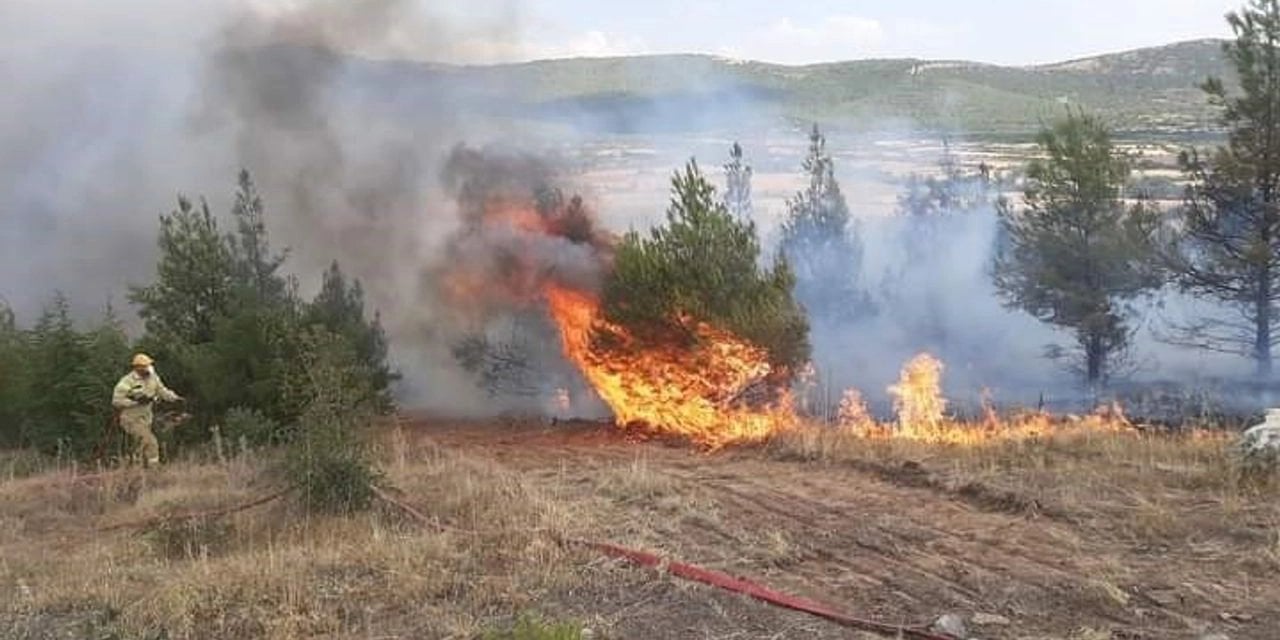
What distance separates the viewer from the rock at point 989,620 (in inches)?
308

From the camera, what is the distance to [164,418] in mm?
18578

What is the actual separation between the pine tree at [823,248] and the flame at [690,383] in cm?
2361

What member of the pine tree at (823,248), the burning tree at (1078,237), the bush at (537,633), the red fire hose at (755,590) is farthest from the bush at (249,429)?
the pine tree at (823,248)

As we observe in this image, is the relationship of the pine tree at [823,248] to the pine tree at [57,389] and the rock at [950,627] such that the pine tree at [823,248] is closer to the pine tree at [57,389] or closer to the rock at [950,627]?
the pine tree at [57,389]

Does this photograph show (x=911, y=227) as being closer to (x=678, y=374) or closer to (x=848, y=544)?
(x=678, y=374)

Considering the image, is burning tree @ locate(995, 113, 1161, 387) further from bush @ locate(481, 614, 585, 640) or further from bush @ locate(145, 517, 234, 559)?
bush @ locate(481, 614, 585, 640)

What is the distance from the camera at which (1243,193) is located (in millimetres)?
26781

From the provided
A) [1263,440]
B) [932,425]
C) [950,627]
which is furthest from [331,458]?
[1263,440]

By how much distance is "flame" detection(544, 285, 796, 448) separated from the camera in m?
17.2

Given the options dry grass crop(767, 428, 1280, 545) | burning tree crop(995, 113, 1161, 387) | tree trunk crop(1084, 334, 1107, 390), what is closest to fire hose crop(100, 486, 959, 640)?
dry grass crop(767, 428, 1280, 545)

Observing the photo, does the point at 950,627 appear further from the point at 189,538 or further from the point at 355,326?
the point at 355,326

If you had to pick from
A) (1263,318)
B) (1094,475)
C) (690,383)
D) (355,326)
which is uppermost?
(355,326)

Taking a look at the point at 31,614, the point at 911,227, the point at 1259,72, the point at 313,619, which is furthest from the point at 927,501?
the point at 911,227

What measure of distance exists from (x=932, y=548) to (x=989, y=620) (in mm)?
1846
